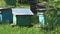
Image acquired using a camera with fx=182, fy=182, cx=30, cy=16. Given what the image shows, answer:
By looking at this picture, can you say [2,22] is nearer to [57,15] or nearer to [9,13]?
[9,13]

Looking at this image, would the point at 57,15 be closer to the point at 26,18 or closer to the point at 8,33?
the point at 8,33

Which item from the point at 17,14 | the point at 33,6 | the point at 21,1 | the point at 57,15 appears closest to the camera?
the point at 57,15

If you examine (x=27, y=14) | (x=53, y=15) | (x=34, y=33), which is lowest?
(x=34, y=33)

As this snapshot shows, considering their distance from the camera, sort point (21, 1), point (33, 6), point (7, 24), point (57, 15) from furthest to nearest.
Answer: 1. point (21, 1)
2. point (33, 6)
3. point (7, 24)
4. point (57, 15)

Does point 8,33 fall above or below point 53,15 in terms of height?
below

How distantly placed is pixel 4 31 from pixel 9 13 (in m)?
1.60

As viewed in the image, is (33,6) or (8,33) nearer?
(8,33)

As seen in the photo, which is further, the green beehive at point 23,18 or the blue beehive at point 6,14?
the blue beehive at point 6,14

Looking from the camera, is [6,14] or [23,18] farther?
[6,14]

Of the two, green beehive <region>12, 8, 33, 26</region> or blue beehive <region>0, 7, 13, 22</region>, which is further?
blue beehive <region>0, 7, 13, 22</region>

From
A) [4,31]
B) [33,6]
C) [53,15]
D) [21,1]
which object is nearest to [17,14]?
[4,31]

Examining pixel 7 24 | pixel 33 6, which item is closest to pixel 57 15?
pixel 7 24

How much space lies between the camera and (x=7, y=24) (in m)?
7.93

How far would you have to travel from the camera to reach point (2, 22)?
8148 mm
